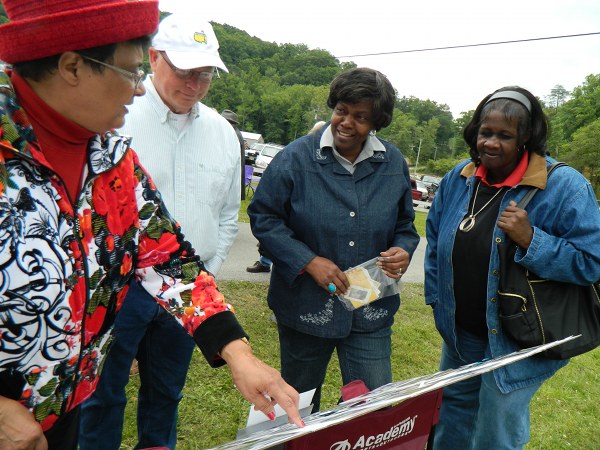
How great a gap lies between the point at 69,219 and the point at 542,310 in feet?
6.00

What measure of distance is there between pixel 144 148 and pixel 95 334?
40.0 inches

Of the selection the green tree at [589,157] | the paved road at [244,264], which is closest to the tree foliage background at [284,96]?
the green tree at [589,157]

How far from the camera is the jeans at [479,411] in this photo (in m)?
2.12

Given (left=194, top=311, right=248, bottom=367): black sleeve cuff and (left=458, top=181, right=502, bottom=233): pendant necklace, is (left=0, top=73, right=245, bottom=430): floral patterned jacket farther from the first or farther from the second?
(left=458, top=181, right=502, bottom=233): pendant necklace

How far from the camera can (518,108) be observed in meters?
2.12

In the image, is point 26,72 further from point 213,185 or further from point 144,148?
point 213,185

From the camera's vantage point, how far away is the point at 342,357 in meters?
2.34

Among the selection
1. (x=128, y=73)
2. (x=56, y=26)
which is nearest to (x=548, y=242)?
(x=128, y=73)

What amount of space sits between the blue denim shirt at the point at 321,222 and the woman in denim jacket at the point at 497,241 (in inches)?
11.8

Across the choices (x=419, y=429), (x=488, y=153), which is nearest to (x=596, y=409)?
(x=488, y=153)

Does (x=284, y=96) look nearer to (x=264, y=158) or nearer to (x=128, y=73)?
(x=264, y=158)

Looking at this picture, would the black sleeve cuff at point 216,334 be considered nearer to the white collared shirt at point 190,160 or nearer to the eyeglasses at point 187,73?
the white collared shirt at point 190,160

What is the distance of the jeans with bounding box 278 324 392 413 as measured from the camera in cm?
227

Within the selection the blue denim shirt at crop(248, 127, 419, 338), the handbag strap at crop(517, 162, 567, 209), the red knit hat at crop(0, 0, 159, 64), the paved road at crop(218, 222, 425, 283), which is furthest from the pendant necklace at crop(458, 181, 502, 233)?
the paved road at crop(218, 222, 425, 283)
